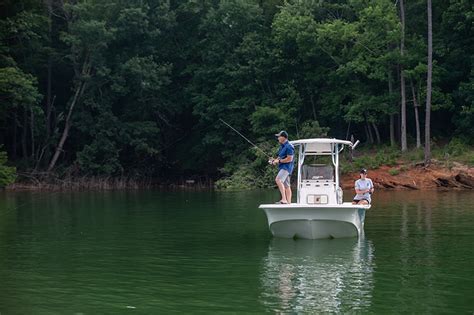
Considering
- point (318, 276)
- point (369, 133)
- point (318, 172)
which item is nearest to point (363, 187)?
point (318, 172)

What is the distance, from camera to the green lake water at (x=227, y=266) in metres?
11.0

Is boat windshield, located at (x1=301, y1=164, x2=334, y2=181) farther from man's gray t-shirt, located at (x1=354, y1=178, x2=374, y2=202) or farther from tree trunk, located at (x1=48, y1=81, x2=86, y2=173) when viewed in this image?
tree trunk, located at (x1=48, y1=81, x2=86, y2=173)

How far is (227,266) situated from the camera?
14367 millimetres

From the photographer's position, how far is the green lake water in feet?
36.0

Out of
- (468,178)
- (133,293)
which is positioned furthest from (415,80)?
(133,293)

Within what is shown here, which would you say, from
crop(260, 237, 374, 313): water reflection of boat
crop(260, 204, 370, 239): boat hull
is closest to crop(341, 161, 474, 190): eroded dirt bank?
crop(260, 204, 370, 239): boat hull

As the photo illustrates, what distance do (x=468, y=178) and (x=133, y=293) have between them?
31148 millimetres

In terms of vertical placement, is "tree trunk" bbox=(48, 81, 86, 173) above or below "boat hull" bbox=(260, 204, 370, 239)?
above

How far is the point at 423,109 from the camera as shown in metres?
50.5

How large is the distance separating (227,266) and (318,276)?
2.00 m

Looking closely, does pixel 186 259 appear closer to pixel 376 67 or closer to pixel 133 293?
pixel 133 293

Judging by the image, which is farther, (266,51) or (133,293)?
(266,51)

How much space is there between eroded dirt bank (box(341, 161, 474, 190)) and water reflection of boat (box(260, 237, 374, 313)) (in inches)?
922

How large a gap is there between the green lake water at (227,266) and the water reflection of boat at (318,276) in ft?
0.06
